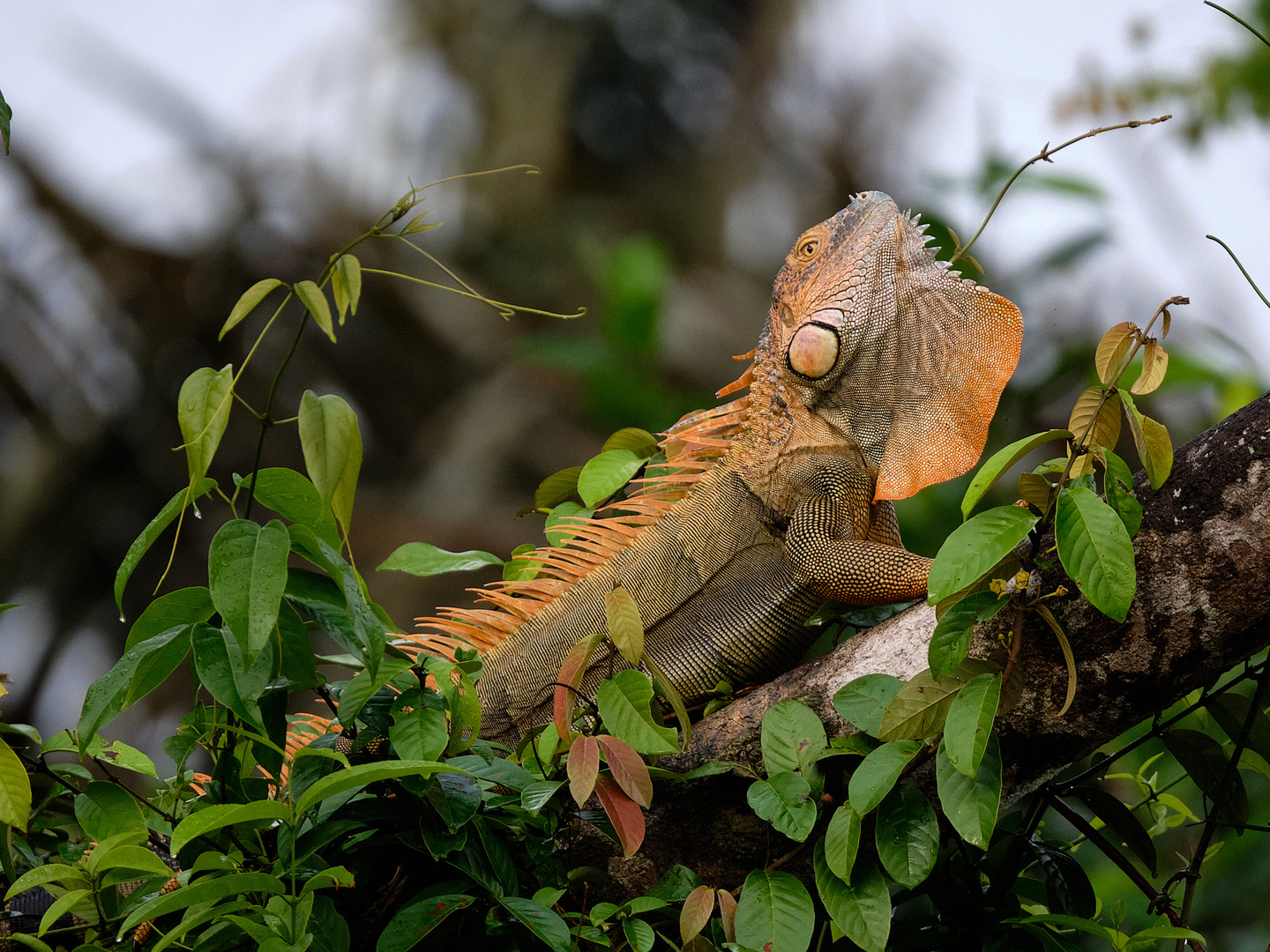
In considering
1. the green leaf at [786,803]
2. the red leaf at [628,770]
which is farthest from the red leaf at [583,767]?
the green leaf at [786,803]

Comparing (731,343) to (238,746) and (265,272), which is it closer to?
(265,272)

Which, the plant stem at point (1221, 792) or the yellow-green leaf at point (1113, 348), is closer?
the yellow-green leaf at point (1113, 348)

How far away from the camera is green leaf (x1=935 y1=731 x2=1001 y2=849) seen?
1321 mm

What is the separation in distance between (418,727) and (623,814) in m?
0.32

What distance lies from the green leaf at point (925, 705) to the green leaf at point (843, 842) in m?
0.12

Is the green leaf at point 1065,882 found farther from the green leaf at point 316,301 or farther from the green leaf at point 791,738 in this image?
the green leaf at point 316,301

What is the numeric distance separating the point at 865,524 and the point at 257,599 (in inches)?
64.3

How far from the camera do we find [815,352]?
2580 mm

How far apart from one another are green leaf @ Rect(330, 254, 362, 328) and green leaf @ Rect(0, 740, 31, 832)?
0.80 metres

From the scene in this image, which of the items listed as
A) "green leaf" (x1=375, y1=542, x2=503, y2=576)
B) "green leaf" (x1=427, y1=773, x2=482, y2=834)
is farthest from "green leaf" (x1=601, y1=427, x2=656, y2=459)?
"green leaf" (x1=427, y1=773, x2=482, y2=834)

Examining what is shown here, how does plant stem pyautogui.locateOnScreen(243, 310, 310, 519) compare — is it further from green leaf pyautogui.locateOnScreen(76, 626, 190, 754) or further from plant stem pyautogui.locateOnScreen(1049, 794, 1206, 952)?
plant stem pyautogui.locateOnScreen(1049, 794, 1206, 952)

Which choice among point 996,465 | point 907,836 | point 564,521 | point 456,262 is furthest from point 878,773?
point 456,262

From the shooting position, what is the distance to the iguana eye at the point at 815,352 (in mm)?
2574

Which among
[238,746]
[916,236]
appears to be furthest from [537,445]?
[238,746]
